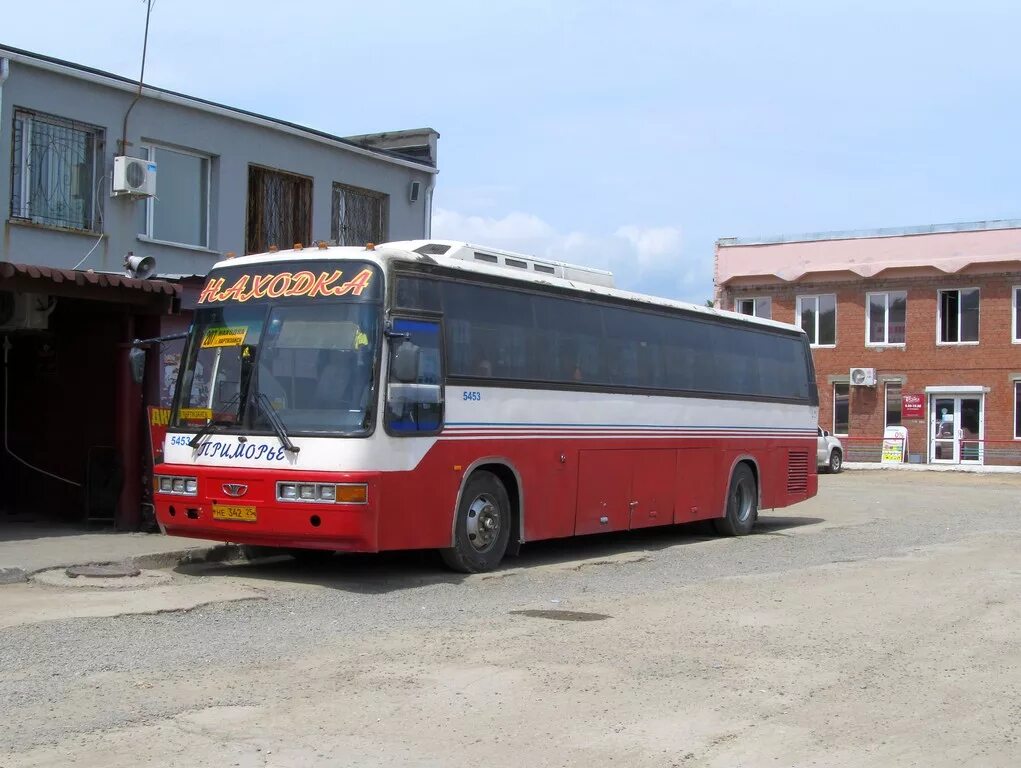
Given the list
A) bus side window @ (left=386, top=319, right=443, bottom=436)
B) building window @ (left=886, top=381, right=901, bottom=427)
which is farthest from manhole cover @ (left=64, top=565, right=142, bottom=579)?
building window @ (left=886, top=381, right=901, bottom=427)

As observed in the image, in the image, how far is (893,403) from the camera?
42.4 m

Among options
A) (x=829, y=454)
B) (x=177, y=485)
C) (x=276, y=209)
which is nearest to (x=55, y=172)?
(x=276, y=209)

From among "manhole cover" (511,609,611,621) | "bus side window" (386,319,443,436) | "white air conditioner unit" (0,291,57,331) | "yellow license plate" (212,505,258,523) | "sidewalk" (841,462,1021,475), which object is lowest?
"manhole cover" (511,609,611,621)

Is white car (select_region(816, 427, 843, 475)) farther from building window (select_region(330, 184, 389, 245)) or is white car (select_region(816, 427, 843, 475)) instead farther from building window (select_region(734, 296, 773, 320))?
building window (select_region(330, 184, 389, 245))

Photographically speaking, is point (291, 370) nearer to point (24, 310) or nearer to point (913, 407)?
point (24, 310)

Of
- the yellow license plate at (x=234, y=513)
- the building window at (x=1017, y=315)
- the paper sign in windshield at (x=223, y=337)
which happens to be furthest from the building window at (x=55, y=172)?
Result: the building window at (x=1017, y=315)

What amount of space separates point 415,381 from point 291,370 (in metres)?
1.12

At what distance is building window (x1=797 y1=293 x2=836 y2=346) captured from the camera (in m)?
43.8

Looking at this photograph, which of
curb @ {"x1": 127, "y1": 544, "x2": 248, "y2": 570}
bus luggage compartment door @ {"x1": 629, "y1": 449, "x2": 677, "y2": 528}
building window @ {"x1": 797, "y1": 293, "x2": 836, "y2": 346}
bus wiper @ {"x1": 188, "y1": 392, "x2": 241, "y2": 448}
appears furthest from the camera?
building window @ {"x1": 797, "y1": 293, "x2": 836, "y2": 346}

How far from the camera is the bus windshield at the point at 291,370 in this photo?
35.8 feet

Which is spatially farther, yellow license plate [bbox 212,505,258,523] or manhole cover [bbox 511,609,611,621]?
yellow license plate [bbox 212,505,258,523]

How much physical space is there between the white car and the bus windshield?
27732 millimetres

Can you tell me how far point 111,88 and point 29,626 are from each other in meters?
11.9

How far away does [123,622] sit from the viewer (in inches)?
362
